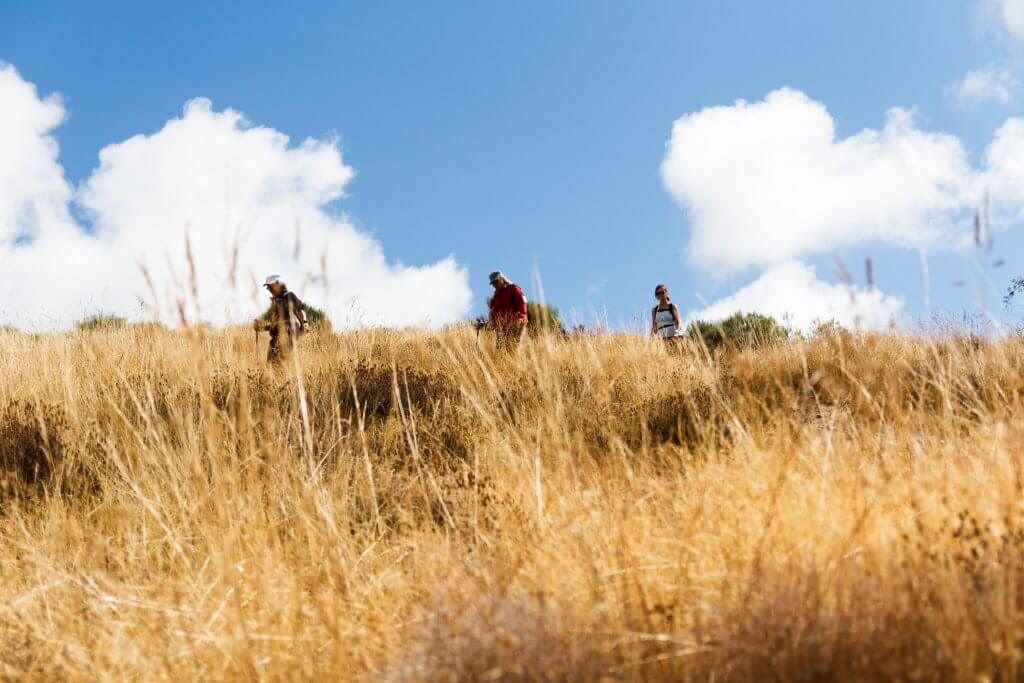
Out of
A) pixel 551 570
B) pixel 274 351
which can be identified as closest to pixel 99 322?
pixel 274 351

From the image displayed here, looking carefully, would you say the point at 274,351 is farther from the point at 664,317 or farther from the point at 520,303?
the point at 664,317

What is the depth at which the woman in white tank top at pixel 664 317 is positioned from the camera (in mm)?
9930

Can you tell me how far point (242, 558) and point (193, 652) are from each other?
22.6 inches

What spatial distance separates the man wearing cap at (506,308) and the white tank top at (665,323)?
7.53 feet

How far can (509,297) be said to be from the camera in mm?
8516

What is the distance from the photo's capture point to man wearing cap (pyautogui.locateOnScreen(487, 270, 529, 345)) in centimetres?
845

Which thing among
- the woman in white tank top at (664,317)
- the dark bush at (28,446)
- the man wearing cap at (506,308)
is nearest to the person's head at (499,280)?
the man wearing cap at (506,308)

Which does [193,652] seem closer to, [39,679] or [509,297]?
[39,679]

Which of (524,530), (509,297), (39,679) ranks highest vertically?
(509,297)

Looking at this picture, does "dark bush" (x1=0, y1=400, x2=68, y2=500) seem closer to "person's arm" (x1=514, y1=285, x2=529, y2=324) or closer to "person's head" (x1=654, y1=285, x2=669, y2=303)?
"person's arm" (x1=514, y1=285, x2=529, y2=324)

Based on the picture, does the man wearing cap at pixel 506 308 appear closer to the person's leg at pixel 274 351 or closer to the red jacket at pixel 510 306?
the red jacket at pixel 510 306

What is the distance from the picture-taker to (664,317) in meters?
10.0

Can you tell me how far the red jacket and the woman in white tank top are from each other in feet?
7.54

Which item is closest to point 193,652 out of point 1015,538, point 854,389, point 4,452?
point 1015,538
